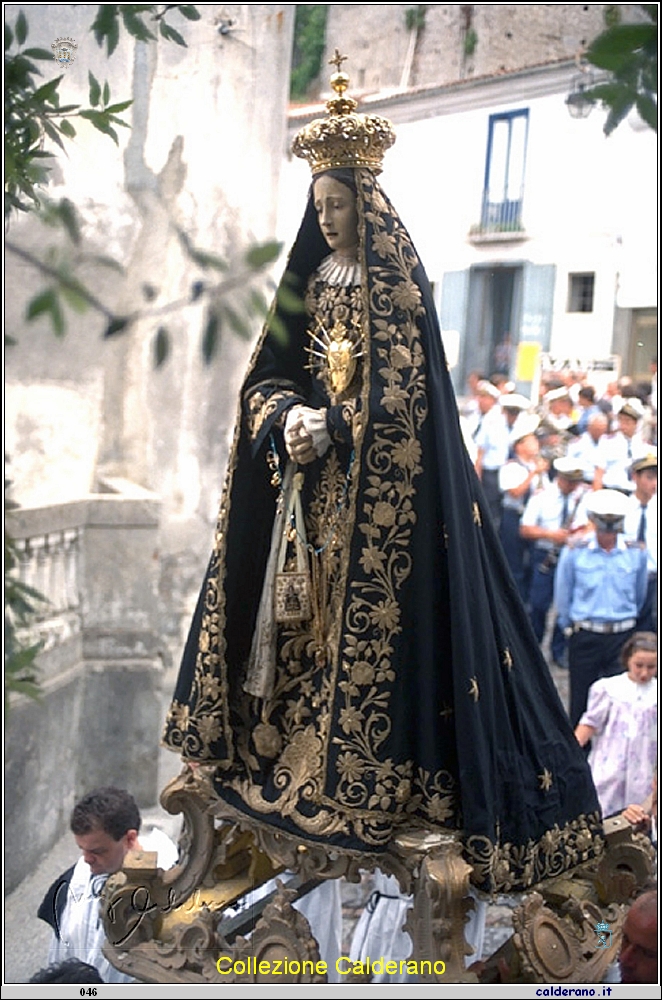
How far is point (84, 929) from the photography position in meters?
2.36

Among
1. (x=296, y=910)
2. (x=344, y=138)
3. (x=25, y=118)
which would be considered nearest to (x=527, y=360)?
(x=344, y=138)

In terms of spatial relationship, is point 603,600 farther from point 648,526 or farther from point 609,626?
point 648,526

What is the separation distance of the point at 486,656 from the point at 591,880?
617mm

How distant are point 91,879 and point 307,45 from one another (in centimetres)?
229

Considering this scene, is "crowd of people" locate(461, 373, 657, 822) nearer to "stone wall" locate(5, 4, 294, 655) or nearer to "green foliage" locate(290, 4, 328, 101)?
"stone wall" locate(5, 4, 294, 655)

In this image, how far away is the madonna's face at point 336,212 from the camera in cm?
219

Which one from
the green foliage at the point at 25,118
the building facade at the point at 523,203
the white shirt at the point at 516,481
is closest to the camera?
the green foliage at the point at 25,118

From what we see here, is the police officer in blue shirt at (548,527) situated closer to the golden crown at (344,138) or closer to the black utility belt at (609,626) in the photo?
the black utility belt at (609,626)

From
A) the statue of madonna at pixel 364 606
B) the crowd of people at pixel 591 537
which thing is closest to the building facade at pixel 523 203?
the crowd of people at pixel 591 537

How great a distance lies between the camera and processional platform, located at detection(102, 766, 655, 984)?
199 cm

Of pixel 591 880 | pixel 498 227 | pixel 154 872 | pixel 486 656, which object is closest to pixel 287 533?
pixel 486 656

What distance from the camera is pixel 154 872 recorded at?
92.4 inches

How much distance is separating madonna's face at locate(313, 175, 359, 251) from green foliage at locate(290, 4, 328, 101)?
3.75 ft

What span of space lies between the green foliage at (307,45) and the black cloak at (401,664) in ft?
3.62
